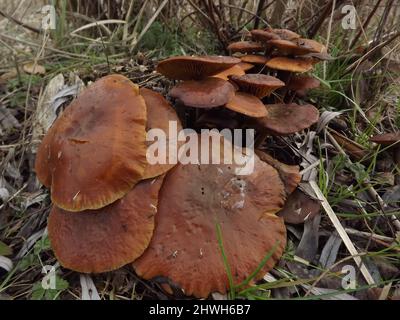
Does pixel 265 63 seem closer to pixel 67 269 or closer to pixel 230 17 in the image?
pixel 230 17

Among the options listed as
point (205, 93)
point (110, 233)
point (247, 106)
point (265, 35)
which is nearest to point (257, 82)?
point (247, 106)

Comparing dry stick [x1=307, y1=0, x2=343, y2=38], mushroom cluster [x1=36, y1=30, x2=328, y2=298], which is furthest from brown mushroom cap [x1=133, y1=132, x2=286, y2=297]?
dry stick [x1=307, y1=0, x2=343, y2=38]

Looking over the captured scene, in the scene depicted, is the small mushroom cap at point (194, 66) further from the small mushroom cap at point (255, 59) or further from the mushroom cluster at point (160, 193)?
the small mushroom cap at point (255, 59)

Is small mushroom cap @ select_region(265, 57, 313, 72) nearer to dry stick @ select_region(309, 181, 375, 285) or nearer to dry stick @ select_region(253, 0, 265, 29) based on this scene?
dry stick @ select_region(309, 181, 375, 285)

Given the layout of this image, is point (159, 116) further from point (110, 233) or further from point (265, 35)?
point (265, 35)

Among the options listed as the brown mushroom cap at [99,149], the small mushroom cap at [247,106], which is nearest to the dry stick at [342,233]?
the small mushroom cap at [247,106]
